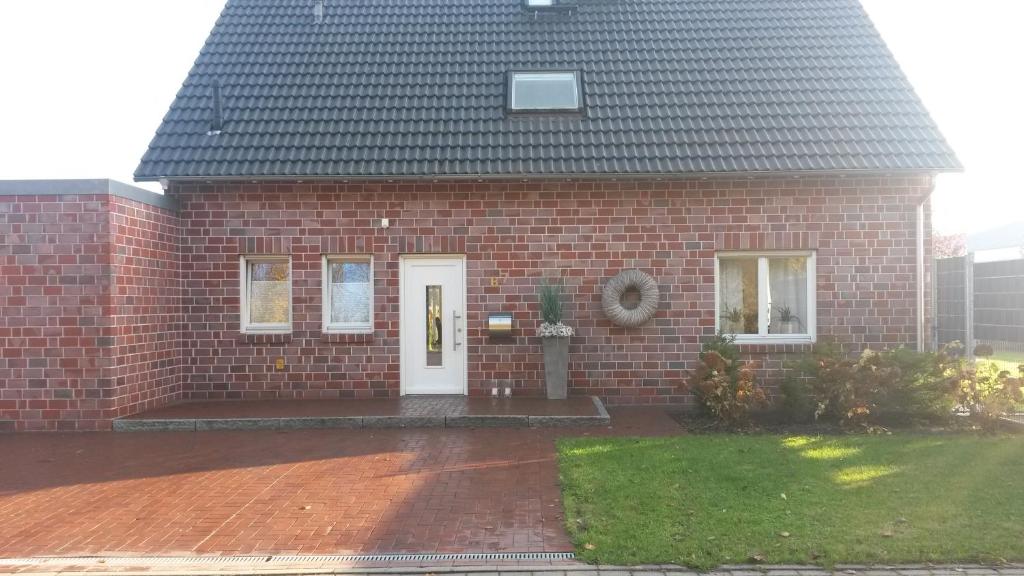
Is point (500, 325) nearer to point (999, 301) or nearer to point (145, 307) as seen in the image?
point (145, 307)

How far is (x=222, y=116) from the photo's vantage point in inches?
493

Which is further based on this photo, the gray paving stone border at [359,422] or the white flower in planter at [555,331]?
the white flower in planter at [555,331]

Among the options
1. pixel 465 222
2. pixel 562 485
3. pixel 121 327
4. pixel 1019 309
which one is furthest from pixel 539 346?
pixel 1019 309

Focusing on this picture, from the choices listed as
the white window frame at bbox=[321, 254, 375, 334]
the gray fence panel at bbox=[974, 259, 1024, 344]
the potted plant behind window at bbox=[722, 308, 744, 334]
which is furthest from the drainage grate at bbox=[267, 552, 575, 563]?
the gray fence panel at bbox=[974, 259, 1024, 344]

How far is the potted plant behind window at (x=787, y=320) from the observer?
1206 centimetres

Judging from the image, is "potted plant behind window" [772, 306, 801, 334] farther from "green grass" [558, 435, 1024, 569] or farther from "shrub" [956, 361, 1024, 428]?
"green grass" [558, 435, 1024, 569]

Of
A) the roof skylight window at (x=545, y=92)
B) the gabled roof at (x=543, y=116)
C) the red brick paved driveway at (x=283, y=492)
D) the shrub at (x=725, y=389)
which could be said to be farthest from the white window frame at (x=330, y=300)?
the shrub at (x=725, y=389)

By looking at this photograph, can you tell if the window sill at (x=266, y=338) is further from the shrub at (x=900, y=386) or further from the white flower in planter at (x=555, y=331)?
the shrub at (x=900, y=386)

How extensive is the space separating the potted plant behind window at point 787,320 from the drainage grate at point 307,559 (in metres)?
7.76

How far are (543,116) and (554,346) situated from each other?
→ 3.84 m

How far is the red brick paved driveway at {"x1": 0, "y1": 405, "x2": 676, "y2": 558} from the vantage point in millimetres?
5742

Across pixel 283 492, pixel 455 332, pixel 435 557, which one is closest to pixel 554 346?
pixel 455 332

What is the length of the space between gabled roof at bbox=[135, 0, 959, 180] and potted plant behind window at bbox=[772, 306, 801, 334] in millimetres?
2162

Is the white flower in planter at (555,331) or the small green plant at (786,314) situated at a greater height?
the small green plant at (786,314)
